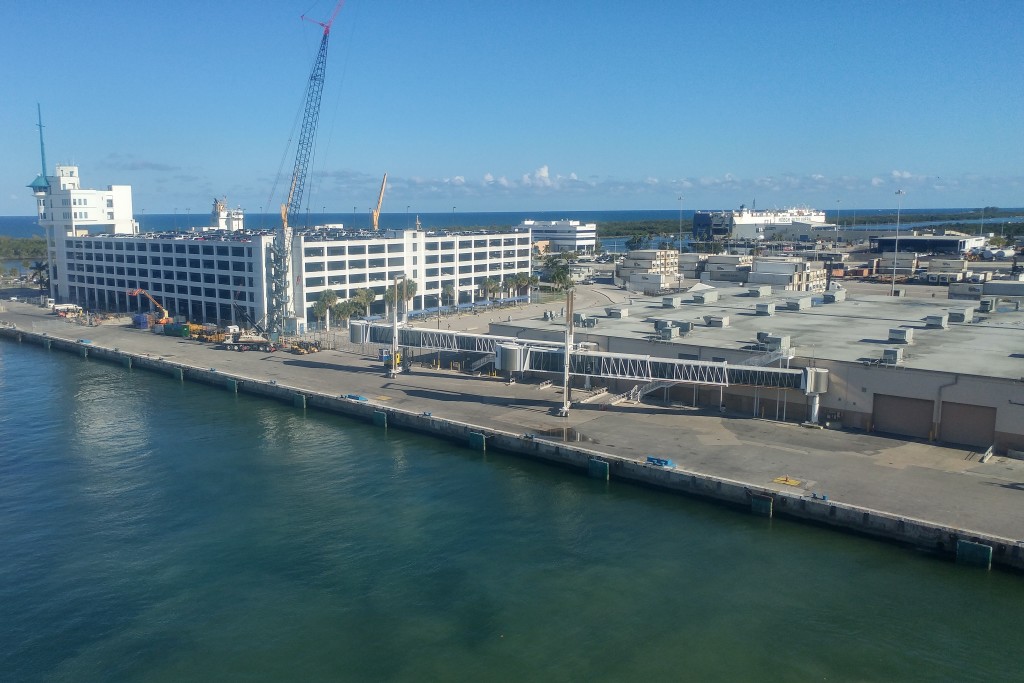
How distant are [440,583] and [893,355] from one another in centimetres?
2244

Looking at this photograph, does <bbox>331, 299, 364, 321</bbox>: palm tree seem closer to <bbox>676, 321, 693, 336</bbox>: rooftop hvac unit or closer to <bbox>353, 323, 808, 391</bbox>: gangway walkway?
<bbox>353, 323, 808, 391</bbox>: gangway walkway

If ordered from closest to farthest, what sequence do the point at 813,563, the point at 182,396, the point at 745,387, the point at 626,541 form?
the point at 813,563 < the point at 626,541 < the point at 745,387 < the point at 182,396

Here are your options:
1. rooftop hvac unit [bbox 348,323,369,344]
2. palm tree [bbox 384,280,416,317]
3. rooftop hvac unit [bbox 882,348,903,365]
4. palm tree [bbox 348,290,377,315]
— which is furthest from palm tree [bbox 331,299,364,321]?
rooftop hvac unit [bbox 882,348,903,365]

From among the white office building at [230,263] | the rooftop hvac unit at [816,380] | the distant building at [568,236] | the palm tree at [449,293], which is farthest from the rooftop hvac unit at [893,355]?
the distant building at [568,236]

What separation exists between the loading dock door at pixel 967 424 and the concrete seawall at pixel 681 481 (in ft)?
29.6

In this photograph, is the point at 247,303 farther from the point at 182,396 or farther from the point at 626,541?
the point at 626,541

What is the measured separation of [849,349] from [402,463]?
2176 centimetres

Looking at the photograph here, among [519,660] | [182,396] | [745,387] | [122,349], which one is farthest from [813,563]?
[122,349]

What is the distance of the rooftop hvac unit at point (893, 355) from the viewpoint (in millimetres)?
34094

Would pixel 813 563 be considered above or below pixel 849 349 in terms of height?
below

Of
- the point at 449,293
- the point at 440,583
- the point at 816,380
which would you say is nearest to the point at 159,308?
the point at 449,293

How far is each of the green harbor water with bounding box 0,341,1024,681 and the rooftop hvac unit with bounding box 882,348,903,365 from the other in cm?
1123

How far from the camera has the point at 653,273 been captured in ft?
292

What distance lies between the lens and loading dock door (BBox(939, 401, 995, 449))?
31.6m
